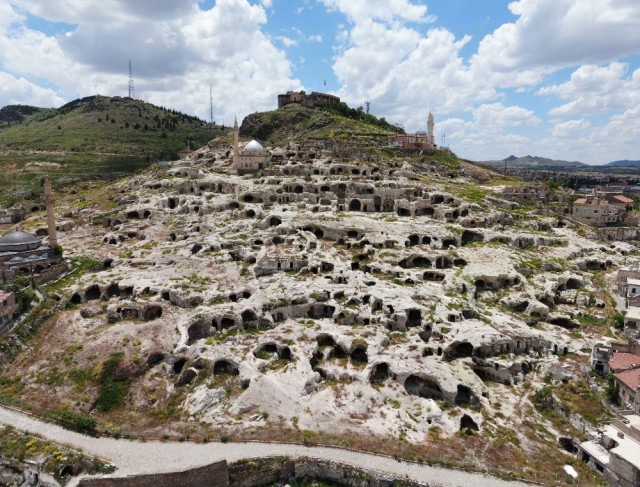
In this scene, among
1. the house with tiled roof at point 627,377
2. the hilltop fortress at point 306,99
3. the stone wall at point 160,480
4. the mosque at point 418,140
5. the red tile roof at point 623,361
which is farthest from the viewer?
the hilltop fortress at point 306,99

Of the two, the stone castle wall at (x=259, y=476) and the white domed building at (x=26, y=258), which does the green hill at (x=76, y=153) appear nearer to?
the white domed building at (x=26, y=258)

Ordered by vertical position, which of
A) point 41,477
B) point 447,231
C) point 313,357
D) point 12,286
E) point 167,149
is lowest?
point 41,477

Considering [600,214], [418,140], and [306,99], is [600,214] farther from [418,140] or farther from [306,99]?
[306,99]

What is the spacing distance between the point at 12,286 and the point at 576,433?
2046 inches

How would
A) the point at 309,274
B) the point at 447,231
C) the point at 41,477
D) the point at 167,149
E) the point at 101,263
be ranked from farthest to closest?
the point at 167,149 → the point at 447,231 → the point at 101,263 → the point at 309,274 → the point at 41,477

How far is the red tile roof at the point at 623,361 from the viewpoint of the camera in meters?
35.3

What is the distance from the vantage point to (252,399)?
32.9 metres

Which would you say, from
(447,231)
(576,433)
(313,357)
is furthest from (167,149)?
(576,433)

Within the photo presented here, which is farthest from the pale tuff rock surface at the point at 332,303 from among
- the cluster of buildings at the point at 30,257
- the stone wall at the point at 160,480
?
the stone wall at the point at 160,480

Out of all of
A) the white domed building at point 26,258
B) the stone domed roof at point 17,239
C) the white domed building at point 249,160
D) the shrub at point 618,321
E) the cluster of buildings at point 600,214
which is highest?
the white domed building at point 249,160

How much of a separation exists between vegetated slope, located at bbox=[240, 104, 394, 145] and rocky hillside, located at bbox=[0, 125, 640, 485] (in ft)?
174

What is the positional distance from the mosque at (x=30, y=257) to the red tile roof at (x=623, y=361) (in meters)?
57.4

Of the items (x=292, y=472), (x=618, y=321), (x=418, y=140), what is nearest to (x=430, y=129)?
(x=418, y=140)

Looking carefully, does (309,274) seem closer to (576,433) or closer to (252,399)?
(252,399)
